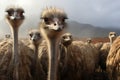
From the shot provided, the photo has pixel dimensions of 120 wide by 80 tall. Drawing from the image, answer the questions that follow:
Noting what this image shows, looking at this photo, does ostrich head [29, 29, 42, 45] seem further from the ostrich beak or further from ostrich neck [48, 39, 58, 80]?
ostrich neck [48, 39, 58, 80]

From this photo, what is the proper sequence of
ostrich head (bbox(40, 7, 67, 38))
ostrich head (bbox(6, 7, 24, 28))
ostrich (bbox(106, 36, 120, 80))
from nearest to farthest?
ostrich head (bbox(40, 7, 67, 38)) < ostrich head (bbox(6, 7, 24, 28)) < ostrich (bbox(106, 36, 120, 80))

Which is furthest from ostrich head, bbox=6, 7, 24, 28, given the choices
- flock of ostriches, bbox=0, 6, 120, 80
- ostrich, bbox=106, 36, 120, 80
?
ostrich, bbox=106, 36, 120, 80

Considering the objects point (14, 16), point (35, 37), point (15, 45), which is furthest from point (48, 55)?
point (35, 37)

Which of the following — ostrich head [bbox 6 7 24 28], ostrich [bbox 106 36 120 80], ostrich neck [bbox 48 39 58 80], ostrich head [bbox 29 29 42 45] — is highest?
ostrich head [bbox 6 7 24 28]

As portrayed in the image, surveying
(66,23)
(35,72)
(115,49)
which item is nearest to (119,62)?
(115,49)

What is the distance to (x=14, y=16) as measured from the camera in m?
7.61

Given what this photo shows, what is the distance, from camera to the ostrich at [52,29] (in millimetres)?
5290

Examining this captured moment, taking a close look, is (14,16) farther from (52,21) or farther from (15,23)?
(52,21)

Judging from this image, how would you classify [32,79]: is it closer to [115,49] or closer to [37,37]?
[37,37]

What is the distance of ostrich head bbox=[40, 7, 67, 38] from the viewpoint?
5.28 metres

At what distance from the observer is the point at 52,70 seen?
17.4ft

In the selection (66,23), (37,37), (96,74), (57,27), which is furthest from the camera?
(96,74)

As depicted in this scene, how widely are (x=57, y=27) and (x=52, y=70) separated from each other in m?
0.54

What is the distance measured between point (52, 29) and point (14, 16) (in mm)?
2489
